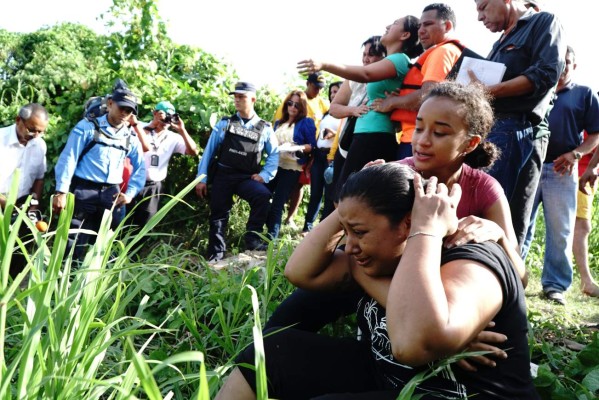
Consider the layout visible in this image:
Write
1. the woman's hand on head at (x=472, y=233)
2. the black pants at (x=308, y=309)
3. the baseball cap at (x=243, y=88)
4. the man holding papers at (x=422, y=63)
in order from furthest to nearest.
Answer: the baseball cap at (x=243, y=88) → the man holding papers at (x=422, y=63) → the black pants at (x=308, y=309) → the woman's hand on head at (x=472, y=233)

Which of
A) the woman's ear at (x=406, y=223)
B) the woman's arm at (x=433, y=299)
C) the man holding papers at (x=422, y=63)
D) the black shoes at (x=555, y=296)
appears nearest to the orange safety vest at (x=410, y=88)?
the man holding papers at (x=422, y=63)

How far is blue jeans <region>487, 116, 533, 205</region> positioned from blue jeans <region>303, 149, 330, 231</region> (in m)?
3.13

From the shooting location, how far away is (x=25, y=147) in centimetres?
552

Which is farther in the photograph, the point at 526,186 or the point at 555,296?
the point at 555,296

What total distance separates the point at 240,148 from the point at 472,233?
14.5 feet

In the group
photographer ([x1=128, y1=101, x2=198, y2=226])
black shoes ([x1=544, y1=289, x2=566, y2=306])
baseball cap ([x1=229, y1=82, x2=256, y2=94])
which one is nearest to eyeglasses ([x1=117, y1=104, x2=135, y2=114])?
photographer ([x1=128, y1=101, x2=198, y2=226])

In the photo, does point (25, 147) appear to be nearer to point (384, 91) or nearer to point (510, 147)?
Result: point (384, 91)

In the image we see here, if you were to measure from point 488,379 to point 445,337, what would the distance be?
32 cm

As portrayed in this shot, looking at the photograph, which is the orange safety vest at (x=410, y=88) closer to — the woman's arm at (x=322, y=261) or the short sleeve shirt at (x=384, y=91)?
the short sleeve shirt at (x=384, y=91)

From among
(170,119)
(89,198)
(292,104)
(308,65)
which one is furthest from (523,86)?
(170,119)

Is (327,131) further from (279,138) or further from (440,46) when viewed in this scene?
(440,46)

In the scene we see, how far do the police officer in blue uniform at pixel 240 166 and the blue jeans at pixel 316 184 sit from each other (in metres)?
0.46

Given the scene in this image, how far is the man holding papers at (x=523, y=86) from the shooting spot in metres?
3.42

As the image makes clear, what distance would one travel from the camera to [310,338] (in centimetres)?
216
